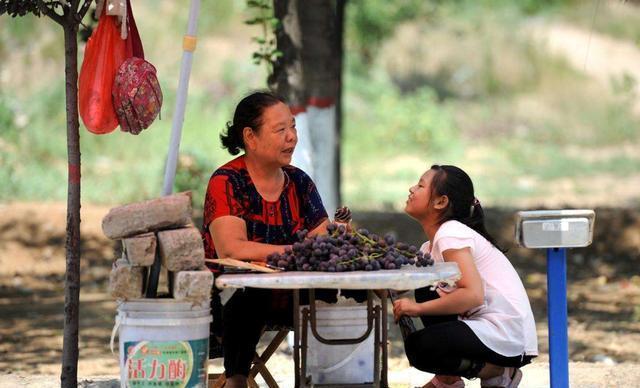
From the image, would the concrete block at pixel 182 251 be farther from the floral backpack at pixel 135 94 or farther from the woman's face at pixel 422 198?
the woman's face at pixel 422 198

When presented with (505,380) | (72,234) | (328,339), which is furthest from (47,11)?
(505,380)

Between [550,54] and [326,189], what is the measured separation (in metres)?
15.0

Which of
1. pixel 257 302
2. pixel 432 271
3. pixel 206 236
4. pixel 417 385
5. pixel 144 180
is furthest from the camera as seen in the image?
pixel 144 180

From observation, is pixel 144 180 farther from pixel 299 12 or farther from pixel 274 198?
pixel 274 198

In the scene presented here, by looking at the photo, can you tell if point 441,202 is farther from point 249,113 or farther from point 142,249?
point 142,249

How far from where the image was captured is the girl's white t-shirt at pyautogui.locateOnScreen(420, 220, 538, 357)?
4355 millimetres

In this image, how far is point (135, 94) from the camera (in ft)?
15.0

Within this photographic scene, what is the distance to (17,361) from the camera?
7398 mm

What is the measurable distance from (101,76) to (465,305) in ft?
5.49

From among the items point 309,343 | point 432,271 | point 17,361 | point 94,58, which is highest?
point 94,58

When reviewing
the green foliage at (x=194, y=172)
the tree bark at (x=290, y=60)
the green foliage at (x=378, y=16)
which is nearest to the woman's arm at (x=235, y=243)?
the tree bark at (x=290, y=60)

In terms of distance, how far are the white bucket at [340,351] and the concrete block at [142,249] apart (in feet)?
2.47

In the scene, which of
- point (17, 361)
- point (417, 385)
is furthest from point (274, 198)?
point (17, 361)

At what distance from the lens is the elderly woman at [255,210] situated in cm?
441
